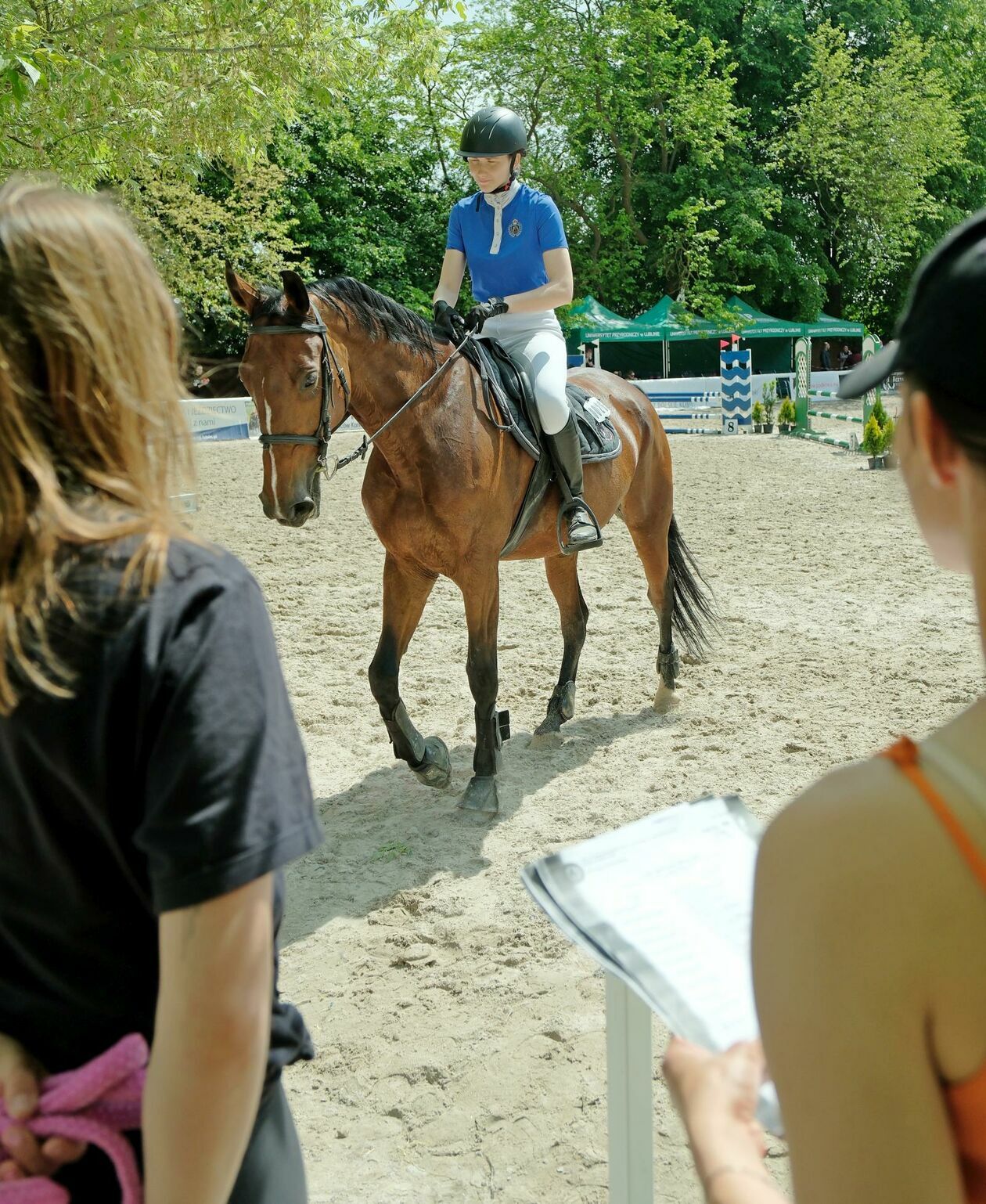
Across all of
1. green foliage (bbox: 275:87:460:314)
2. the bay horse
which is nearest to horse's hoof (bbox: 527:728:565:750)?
the bay horse

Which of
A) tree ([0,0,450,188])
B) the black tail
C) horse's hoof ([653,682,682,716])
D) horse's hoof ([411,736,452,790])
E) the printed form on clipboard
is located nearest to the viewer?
the printed form on clipboard

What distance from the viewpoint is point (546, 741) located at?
5.42m

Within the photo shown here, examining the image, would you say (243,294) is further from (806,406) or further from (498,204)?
(806,406)

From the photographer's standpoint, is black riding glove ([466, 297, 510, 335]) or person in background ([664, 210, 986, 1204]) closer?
person in background ([664, 210, 986, 1204])

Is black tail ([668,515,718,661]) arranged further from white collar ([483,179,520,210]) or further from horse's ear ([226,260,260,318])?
horse's ear ([226,260,260,318])

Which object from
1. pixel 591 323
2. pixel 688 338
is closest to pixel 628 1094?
Result: pixel 591 323

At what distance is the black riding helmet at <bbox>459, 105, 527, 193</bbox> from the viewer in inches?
187

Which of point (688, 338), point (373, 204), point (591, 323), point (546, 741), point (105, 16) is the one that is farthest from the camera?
point (688, 338)

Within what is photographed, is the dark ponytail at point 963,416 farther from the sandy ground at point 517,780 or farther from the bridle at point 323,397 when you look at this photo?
the bridle at point 323,397

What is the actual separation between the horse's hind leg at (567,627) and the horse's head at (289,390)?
1881 millimetres

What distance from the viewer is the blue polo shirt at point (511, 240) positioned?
4875mm

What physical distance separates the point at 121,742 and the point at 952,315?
0.74 m

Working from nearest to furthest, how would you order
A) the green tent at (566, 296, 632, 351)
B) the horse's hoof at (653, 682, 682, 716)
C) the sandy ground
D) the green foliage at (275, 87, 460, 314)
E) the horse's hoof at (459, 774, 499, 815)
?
1. the sandy ground
2. the horse's hoof at (459, 774, 499, 815)
3. the horse's hoof at (653, 682, 682, 716)
4. the green foliage at (275, 87, 460, 314)
5. the green tent at (566, 296, 632, 351)

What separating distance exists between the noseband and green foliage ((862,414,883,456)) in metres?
12.3
